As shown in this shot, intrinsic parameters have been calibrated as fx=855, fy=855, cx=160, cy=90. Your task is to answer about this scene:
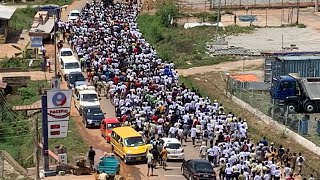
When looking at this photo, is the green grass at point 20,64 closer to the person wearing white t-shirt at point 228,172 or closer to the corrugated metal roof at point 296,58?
the corrugated metal roof at point 296,58

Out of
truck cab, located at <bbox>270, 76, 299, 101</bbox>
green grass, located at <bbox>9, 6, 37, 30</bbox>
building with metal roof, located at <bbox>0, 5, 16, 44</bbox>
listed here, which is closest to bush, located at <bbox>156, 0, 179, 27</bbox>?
green grass, located at <bbox>9, 6, 37, 30</bbox>

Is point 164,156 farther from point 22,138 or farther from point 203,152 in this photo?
point 22,138

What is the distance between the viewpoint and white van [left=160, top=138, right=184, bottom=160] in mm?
37844

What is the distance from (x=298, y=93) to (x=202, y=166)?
14.5m

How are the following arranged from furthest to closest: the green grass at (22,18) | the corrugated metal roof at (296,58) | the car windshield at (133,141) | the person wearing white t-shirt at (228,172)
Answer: the green grass at (22,18)
the corrugated metal roof at (296,58)
the car windshield at (133,141)
the person wearing white t-shirt at (228,172)

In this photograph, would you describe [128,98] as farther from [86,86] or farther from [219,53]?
[219,53]

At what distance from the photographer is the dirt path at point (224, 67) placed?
200 ft

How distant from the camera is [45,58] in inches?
2437

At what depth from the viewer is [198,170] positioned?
3425cm

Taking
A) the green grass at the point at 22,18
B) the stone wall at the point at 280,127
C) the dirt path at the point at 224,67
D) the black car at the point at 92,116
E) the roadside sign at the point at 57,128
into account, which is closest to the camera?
the roadside sign at the point at 57,128

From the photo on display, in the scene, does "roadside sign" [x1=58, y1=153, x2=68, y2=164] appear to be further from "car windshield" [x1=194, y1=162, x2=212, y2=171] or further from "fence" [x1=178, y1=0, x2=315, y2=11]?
"fence" [x1=178, y1=0, x2=315, y2=11]

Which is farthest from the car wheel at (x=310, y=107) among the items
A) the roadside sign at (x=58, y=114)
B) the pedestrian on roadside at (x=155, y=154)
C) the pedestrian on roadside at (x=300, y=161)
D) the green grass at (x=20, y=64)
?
the green grass at (x=20, y=64)

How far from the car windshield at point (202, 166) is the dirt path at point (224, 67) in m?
25.2

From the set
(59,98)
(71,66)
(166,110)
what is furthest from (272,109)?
(71,66)
